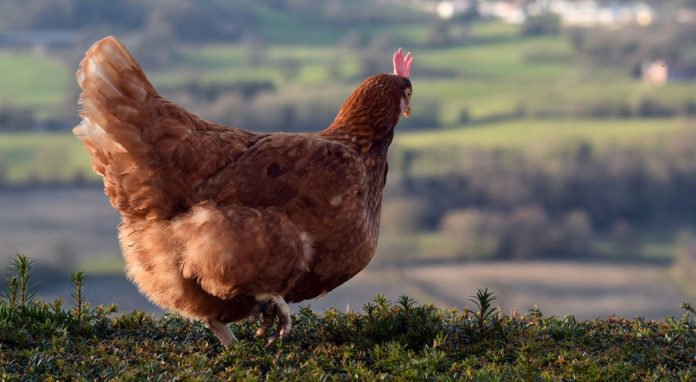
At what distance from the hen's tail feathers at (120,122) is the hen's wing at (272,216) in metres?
0.43

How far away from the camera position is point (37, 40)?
6125cm

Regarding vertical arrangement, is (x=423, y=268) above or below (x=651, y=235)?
below

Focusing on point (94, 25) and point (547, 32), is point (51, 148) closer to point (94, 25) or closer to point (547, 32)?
point (94, 25)

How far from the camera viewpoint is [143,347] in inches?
229

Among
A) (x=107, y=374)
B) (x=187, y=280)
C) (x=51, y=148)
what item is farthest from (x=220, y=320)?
(x=51, y=148)

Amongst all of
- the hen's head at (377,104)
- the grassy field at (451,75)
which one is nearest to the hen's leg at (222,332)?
the hen's head at (377,104)

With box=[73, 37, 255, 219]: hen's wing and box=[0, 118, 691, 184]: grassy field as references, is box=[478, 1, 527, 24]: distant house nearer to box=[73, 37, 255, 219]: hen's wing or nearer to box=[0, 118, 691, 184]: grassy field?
box=[0, 118, 691, 184]: grassy field

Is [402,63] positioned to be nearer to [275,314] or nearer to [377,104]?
[377,104]

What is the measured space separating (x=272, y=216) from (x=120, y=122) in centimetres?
131

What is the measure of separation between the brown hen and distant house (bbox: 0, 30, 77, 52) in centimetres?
5882

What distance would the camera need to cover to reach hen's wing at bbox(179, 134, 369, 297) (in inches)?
207

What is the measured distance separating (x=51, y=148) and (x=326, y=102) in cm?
1729

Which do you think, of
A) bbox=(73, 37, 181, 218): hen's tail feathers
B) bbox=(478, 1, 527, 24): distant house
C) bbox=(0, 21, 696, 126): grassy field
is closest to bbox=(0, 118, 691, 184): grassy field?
bbox=(0, 21, 696, 126): grassy field

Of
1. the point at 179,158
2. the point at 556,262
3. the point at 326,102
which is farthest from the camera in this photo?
the point at 326,102
